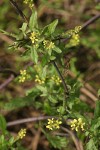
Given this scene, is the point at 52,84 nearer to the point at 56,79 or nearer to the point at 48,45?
the point at 56,79

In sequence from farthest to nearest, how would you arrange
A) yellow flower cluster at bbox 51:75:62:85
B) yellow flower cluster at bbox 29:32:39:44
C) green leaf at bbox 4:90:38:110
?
green leaf at bbox 4:90:38:110 → yellow flower cluster at bbox 51:75:62:85 → yellow flower cluster at bbox 29:32:39:44

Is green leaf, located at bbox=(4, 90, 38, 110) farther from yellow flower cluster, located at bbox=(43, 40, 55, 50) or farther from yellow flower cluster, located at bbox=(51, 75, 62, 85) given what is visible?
yellow flower cluster, located at bbox=(43, 40, 55, 50)

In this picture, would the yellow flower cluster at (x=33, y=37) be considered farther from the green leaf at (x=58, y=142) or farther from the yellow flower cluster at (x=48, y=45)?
the green leaf at (x=58, y=142)

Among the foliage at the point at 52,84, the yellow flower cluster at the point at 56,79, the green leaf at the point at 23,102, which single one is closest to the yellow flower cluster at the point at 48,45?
the foliage at the point at 52,84

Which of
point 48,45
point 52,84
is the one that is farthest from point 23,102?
point 48,45

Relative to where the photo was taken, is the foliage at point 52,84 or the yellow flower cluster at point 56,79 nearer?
the foliage at point 52,84

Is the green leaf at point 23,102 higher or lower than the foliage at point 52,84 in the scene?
higher

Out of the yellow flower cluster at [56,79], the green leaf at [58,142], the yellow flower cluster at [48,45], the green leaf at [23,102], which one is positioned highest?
the green leaf at [23,102]

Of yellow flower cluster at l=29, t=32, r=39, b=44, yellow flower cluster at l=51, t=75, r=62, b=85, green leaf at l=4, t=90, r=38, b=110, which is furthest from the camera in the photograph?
green leaf at l=4, t=90, r=38, b=110

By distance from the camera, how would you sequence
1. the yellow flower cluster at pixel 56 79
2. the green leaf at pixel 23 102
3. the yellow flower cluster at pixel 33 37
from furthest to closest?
the green leaf at pixel 23 102 < the yellow flower cluster at pixel 56 79 < the yellow flower cluster at pixel 33 37

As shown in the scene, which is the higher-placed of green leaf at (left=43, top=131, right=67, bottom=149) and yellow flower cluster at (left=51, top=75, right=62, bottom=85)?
yellow flower cluster at (left=51, top=75, right=62, bottom=85)

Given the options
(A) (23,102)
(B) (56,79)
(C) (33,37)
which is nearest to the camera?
(C) (33,37)

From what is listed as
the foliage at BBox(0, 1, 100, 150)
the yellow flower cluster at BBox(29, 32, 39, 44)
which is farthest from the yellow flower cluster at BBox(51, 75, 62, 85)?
the yellow flower cluster at BBox(29, 32, 39, 44)

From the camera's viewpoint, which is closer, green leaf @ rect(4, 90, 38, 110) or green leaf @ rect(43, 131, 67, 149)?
green leaf @ rect(43, 131, 67, 149)
